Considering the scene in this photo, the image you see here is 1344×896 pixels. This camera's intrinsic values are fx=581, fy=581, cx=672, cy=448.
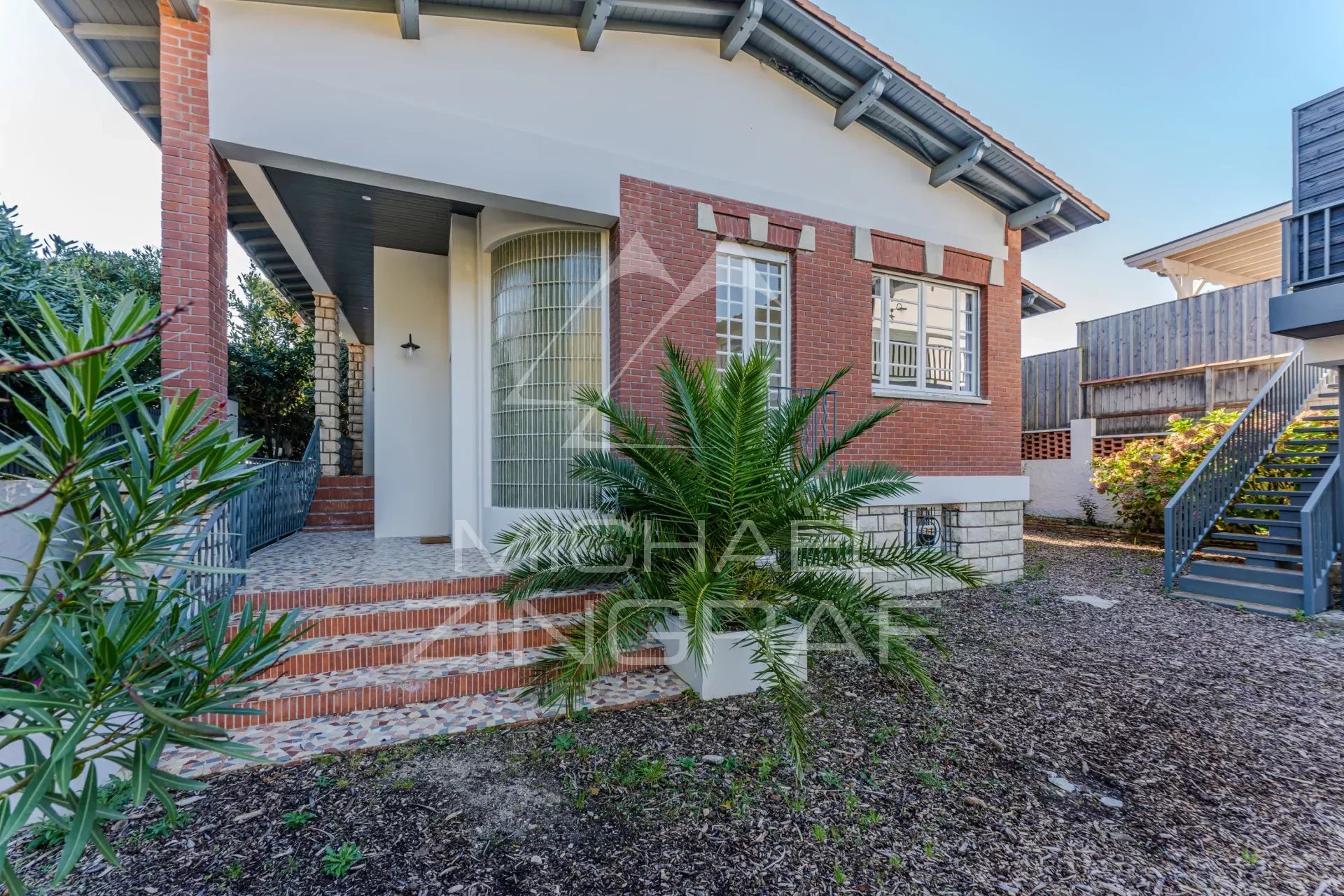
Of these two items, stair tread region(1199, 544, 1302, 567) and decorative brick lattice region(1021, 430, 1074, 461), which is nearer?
stair tread region(1199, 544, 1302, 567)

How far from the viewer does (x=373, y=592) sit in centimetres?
471

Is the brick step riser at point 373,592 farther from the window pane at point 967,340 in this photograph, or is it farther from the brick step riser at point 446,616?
the window pane at point 967,340

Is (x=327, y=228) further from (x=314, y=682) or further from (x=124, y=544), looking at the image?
(x=124, y=544)

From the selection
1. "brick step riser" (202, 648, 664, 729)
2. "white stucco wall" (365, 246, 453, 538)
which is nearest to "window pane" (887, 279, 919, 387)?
"brick step riser" (202, 648, 664, 729)

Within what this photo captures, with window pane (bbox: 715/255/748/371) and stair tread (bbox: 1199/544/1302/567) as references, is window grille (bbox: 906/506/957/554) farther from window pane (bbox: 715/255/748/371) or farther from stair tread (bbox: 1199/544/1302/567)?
stair tread (bbox: 1199/544/1302/567)

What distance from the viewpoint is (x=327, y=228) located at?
7.02m

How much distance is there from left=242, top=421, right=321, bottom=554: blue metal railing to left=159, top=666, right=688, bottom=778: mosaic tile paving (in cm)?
210

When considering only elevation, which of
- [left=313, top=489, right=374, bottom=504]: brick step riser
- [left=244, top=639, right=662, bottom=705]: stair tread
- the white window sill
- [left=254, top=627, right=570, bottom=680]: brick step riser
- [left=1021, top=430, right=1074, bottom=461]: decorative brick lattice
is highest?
the white window sill

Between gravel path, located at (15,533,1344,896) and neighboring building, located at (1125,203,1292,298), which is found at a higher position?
neighboring building, located at (1125,203,1292,298)

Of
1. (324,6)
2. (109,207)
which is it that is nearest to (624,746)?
(324,6)

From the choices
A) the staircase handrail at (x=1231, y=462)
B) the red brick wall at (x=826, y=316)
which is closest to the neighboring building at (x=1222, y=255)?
the staircase handrail at (x=1231, y=462)

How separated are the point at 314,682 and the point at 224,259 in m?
3.55

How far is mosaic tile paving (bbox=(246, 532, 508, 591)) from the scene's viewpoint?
490 centimetres

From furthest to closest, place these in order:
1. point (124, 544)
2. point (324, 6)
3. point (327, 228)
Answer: point (327, 228)
point (324, 6)
point (124, 544)
